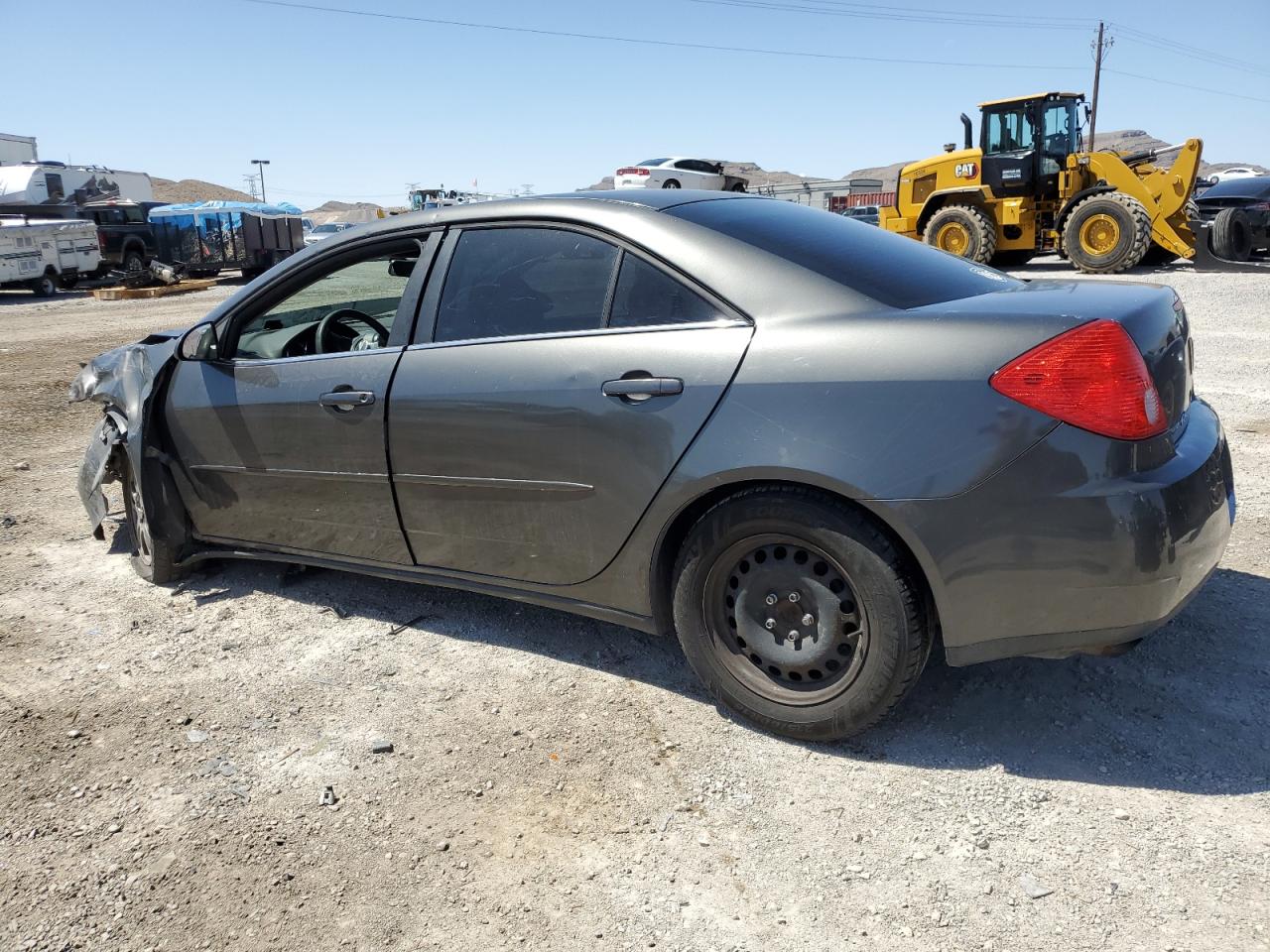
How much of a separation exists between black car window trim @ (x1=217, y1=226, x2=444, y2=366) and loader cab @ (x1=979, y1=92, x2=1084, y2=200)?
15.1 metres

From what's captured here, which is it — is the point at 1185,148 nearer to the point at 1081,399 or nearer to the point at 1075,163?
the point at 1075,163

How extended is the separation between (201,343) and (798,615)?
2.72 m

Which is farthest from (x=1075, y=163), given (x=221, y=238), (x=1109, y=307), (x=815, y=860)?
(x=221, y=238)

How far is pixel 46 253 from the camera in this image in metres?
22.4

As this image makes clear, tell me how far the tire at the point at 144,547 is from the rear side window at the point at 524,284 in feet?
5.98

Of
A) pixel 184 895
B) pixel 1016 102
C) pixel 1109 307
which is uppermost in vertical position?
pixel 1016 102

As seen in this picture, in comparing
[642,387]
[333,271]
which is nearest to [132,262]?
[333,271]

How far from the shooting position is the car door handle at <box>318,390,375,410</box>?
10.7 ft

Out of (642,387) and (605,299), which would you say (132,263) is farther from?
(642,387)

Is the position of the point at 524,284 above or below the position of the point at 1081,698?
above

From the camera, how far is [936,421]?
2.30 m

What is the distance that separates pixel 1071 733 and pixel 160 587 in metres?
3.70

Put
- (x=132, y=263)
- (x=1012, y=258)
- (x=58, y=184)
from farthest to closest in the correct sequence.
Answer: (x=58, y=184) → (x=132, y=263) → (x=1012, y=258)

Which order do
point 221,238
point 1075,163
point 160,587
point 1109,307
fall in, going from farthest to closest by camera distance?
point 221,238 < point 1075,163 < point 160,587 < point 1109,307
